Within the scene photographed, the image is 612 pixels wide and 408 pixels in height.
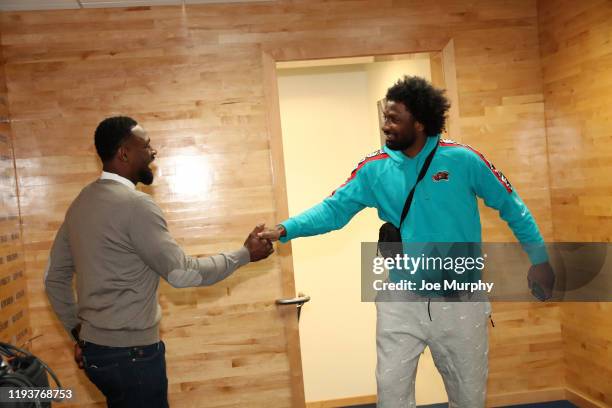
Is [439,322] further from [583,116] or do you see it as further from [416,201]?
[583,116]

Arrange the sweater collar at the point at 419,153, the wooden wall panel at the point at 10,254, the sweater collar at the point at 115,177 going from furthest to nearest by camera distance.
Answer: the wooden wall panel at the point at 10,254 < the sweater collar at the point at 419,153 < the sweater collar at the point at 115,177

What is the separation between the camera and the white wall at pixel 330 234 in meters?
5.07

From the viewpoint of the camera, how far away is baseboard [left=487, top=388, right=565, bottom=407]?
4.14 meters

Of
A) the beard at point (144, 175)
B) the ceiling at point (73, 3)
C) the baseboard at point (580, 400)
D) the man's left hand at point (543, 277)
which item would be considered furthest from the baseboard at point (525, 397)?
the ceiling at point (73, 3)

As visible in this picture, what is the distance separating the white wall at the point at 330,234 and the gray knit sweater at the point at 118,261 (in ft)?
8.59

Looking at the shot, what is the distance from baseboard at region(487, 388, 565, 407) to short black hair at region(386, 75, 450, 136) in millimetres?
2123

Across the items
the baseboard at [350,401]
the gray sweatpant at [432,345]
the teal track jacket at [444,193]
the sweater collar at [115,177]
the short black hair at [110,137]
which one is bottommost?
the baseboard at [350,401]

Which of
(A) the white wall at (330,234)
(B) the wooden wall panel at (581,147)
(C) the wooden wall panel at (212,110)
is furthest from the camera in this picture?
(A) the white wall at (330,234)

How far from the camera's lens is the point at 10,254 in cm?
353

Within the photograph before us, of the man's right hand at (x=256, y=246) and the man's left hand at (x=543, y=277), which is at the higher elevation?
the man's right hand at (x=256, y=246)

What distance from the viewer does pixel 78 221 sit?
8.18ft

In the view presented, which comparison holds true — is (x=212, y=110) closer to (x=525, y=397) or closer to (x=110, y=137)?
(x=110, y=137)

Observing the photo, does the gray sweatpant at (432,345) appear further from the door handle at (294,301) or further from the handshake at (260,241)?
the door handle at (294,301)

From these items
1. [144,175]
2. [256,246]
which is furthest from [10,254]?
[256,246]
